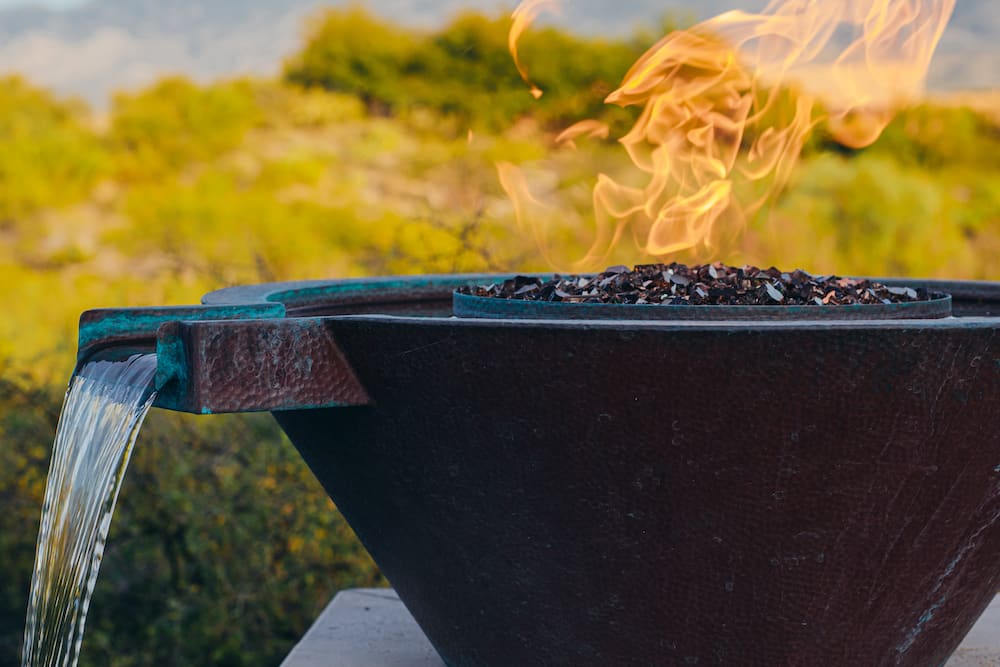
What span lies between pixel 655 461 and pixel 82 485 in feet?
3.35

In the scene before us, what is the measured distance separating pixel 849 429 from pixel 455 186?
303 inches

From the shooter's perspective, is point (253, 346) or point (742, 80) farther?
point (742, 80)

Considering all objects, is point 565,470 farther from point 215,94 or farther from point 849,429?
point 215,94

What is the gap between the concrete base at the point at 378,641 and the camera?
2566 mm

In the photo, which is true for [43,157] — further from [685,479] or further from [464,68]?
[685,479]

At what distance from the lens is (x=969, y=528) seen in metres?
1.90

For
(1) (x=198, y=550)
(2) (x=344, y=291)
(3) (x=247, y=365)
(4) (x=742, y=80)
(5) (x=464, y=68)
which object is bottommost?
(1) (x=198, y=550)

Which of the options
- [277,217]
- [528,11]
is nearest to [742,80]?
[528,11]

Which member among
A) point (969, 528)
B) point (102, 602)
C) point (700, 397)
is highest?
point (700, 397)

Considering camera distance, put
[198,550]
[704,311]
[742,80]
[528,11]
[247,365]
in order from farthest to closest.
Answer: [198,550] < [528,11] < [742,80] < [704,311] < [247,365]

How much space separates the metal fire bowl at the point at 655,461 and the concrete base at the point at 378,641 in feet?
1.85

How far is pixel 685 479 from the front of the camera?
1744 mm

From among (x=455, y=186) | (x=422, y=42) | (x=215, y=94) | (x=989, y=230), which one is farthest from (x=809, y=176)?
(x=215, y=94)

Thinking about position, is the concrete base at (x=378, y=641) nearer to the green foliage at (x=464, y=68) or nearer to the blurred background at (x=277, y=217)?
the blurred background at (x=277, y=217)
